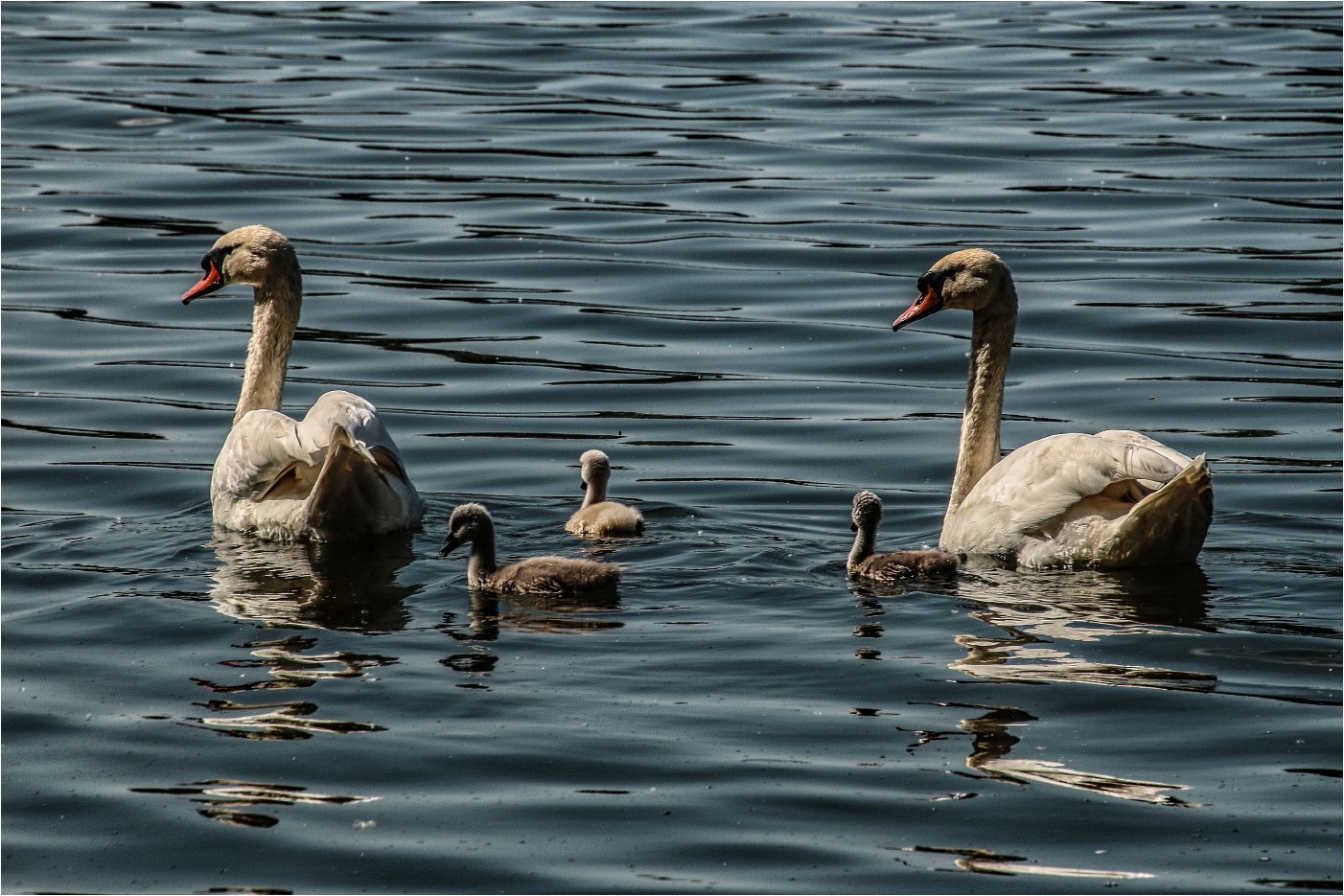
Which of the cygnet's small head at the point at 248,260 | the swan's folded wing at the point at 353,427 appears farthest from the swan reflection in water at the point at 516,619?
the cygnet's small head at the point at 248,260

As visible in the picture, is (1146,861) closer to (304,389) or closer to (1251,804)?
(1251,804)

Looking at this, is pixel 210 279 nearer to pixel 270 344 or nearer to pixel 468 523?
pixel 270 344

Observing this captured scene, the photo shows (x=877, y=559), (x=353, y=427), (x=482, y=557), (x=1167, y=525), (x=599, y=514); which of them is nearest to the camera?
(x=1167, y=525)

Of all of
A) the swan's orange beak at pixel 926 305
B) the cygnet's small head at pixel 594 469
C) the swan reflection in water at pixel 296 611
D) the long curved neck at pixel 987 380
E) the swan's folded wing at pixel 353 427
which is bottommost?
the swan reflection in water at pixel 296 611

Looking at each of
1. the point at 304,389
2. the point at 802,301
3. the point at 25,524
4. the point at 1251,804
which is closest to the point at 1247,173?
the point at 802,301

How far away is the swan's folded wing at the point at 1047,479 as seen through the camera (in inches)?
402

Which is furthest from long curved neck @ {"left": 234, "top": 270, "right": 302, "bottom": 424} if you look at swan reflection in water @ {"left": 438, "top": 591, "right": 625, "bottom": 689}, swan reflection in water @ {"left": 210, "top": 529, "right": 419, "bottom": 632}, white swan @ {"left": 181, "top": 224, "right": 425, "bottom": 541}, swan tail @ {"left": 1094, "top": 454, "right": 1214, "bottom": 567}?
swan tail @ {"left": 1094, "top": 454, "right": 1214, "bottom": 567}

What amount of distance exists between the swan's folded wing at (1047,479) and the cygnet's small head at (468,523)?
2441 mm

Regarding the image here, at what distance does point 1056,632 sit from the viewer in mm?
9406

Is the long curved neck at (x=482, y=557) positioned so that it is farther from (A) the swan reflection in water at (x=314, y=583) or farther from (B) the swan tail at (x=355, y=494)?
(B) the swan tail at (x=355, y=494)

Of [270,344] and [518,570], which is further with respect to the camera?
[270,344]

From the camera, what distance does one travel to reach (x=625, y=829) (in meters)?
7.28

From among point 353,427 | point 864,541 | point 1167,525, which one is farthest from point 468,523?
point 1167,525

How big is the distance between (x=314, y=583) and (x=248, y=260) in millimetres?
3386
